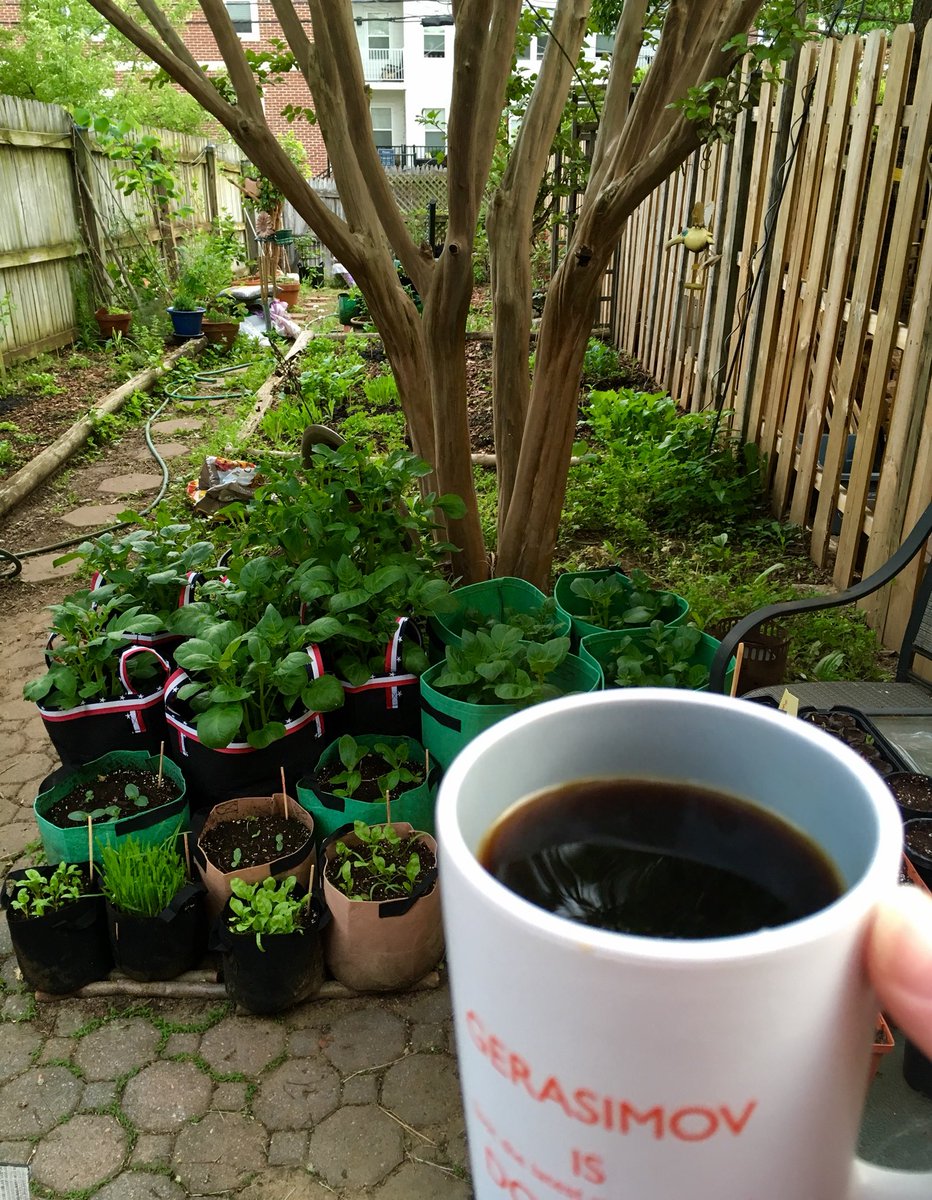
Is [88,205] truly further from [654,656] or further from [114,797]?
[654,656]

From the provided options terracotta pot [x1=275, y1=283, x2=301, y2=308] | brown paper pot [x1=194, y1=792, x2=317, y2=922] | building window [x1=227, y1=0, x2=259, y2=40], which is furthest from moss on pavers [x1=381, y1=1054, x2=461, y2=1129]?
building window [x1=227, y1=0, x2=259, y2=40]

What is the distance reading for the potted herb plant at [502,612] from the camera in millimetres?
2697

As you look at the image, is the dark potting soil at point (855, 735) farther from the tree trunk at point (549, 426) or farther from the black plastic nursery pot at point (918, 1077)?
the tree trunk at point (549, 426)

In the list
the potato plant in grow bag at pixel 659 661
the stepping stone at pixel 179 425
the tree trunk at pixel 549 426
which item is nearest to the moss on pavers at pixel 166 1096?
the potato plant in grow bag at pixel 659 661

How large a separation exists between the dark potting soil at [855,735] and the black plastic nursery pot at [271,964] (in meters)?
1.20

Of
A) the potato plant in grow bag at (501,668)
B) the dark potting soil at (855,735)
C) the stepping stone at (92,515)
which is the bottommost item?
the stepping stone at (92,515)

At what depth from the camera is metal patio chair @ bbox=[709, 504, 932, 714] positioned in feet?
6.99

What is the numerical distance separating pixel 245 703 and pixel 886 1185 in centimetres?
213

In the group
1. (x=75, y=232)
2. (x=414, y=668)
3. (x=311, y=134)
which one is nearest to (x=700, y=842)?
(x=414, y=668)

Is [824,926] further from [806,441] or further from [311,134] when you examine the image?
[311,134]

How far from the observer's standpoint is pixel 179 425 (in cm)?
776

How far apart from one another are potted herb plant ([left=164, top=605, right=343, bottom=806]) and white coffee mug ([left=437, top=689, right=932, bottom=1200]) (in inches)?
73.3

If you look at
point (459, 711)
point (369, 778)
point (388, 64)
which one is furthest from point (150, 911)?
point (388, 64)

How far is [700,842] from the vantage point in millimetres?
592
